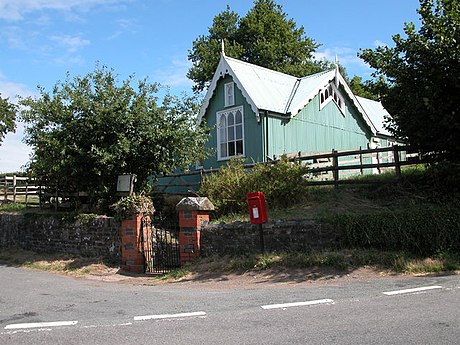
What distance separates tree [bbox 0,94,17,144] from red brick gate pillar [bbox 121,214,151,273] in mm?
41461

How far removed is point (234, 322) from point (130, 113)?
28.1ft

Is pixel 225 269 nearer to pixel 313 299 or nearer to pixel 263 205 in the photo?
pixel 263 205

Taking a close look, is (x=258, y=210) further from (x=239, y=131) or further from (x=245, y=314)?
(x=239, y=131)

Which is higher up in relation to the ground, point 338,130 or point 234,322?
point 338,130

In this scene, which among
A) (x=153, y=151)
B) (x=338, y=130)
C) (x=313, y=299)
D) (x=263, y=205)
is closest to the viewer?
(x=313, y=299)

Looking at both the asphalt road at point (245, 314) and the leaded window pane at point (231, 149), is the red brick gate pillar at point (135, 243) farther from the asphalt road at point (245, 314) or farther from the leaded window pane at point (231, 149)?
the leaded window pane at point (231, 149)

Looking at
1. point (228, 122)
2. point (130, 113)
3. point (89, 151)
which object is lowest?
point (89, 151)

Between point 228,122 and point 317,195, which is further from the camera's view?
point 228,122

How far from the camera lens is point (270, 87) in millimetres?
20766

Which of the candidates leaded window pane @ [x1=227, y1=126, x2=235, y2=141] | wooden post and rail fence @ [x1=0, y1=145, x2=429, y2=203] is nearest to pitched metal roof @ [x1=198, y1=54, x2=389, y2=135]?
leaded window pane @ [x1=227, y1=126, x2=235, y2=141]

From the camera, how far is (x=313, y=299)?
22.9ft

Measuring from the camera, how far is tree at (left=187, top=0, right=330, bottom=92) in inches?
1379

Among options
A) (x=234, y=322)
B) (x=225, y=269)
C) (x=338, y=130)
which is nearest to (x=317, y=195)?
(x=225, y=269)

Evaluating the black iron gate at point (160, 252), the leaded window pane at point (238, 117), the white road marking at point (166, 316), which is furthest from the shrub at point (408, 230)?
the leaded window pane at point (238, 117)
